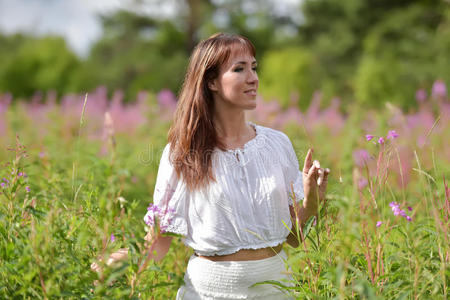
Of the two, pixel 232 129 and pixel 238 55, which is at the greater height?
pixel 238 55

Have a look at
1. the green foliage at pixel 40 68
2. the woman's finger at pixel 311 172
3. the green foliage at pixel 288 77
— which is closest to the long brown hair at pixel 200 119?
the woman's finger at pixel 311 172

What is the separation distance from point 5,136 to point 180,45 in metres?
13.4

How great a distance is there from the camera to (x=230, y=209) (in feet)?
5.31

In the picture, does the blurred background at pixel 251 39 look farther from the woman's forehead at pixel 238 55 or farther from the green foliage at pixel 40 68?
the woman's forehead at pixel 238 55

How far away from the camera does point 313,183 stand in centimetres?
155

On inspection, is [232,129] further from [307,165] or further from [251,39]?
[251,39]

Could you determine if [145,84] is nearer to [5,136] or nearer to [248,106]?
[5,136]

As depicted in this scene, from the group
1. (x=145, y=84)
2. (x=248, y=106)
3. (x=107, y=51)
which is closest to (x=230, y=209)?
(x=248, y=106)

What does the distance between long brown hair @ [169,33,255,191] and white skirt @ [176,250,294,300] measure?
1.04ft

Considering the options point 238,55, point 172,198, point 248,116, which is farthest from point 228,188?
point 248,116

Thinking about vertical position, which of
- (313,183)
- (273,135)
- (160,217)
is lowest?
(160,217)

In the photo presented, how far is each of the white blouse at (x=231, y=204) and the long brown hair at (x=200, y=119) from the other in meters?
0.04

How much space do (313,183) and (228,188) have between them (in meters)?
0.31

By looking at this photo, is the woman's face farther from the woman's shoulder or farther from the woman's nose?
the woman's shoulder
